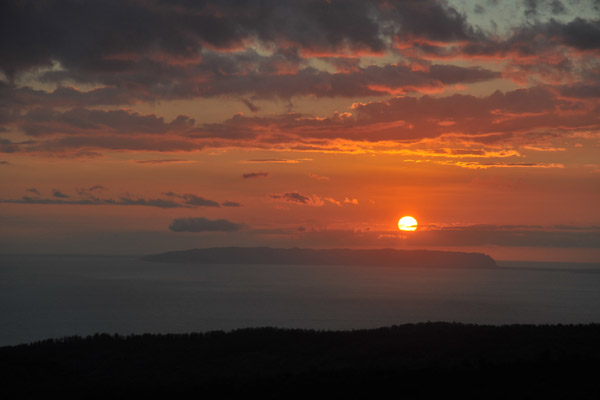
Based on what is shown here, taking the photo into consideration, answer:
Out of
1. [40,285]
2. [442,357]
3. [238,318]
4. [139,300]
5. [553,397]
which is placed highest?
[40,285]

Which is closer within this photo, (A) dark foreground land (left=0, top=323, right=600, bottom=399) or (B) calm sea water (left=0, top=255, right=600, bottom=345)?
(A) dark foreground land (left=0, top=323, right=600, bottom=399)

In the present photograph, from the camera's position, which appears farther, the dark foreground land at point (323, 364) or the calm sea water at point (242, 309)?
the calm sea water at point (242, 309)

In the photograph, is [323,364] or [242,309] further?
[242,309]

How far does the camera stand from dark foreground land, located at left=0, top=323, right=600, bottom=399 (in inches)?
747

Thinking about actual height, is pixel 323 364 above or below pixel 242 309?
below

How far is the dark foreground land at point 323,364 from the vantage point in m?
19.0

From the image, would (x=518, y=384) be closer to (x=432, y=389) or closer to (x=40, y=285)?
(x=432, y=389)

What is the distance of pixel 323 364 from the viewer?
2400cm

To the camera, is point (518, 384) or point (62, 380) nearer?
point (518, 384)

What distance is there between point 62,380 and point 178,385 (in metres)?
5.43

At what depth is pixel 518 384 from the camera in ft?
61.3

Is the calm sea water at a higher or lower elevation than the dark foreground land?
higher

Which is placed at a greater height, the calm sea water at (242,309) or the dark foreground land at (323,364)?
the calm sea water at (242,309)

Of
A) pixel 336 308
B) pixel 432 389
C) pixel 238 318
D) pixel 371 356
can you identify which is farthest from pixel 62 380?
pixel 336 308
